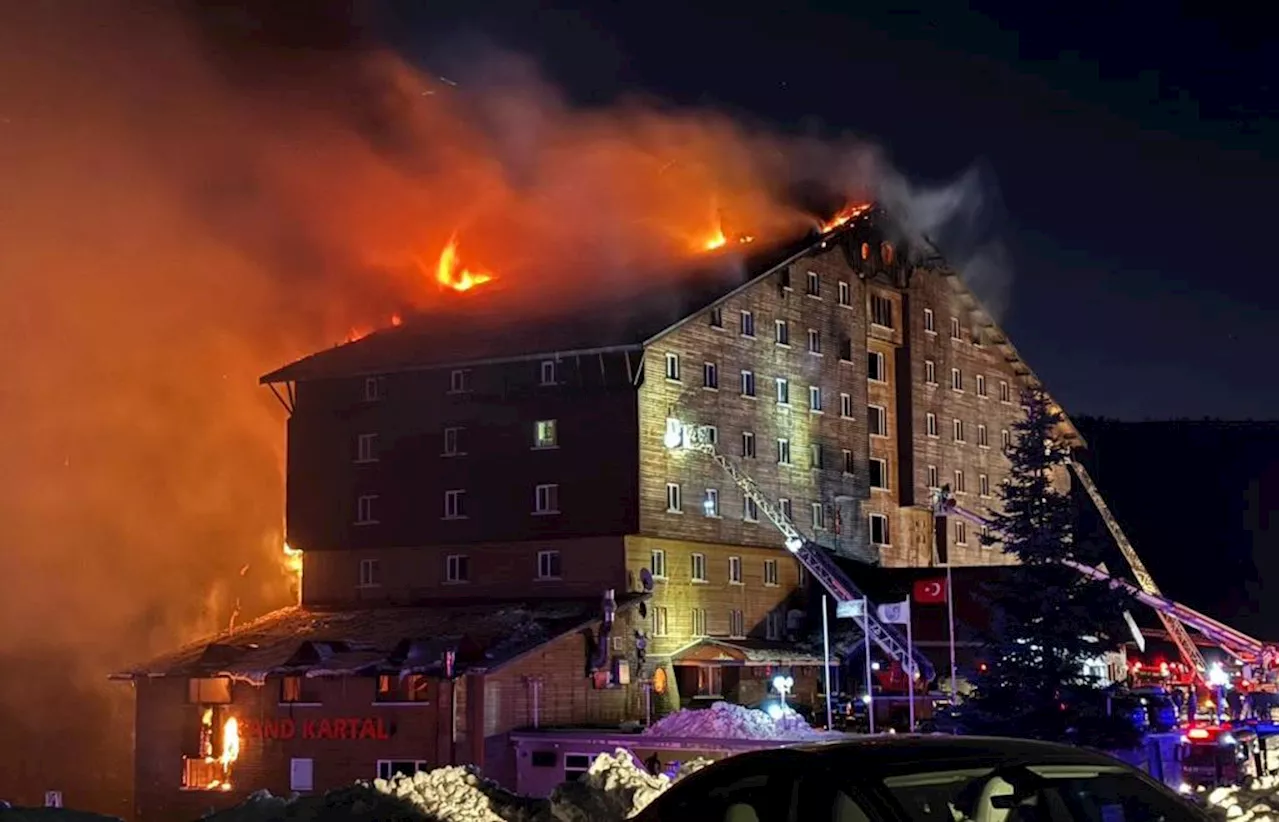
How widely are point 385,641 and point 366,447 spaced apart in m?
10.5

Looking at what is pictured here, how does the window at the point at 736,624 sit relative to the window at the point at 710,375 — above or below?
below

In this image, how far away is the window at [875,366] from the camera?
224ft

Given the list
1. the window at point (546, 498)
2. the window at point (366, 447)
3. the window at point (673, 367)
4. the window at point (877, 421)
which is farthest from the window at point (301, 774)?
the window at point (877, 421)

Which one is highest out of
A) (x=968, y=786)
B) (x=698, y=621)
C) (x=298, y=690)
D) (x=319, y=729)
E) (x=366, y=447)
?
(x=366, y=447)

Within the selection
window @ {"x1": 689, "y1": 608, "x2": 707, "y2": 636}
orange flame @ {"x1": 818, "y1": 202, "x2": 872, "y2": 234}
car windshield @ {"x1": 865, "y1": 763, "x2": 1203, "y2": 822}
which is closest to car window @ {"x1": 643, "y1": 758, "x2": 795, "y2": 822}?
car windshield @ {"x1": 865, "y1": 763, "x2": 1203, "y2": 822}

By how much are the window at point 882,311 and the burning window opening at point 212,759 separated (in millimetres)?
32550

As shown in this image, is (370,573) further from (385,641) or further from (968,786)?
(968,786)

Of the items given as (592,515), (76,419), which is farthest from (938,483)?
(76,419)

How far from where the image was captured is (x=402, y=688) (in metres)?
51.1

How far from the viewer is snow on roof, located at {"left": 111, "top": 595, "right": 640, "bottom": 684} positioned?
5112 cm

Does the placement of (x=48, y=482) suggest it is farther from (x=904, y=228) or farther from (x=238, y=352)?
(x=904, y=228)

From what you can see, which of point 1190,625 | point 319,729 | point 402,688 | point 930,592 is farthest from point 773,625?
point 1190,625

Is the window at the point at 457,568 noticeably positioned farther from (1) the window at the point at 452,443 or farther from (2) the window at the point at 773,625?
(2) the window at the point at 773,625

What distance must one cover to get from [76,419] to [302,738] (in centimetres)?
3466
